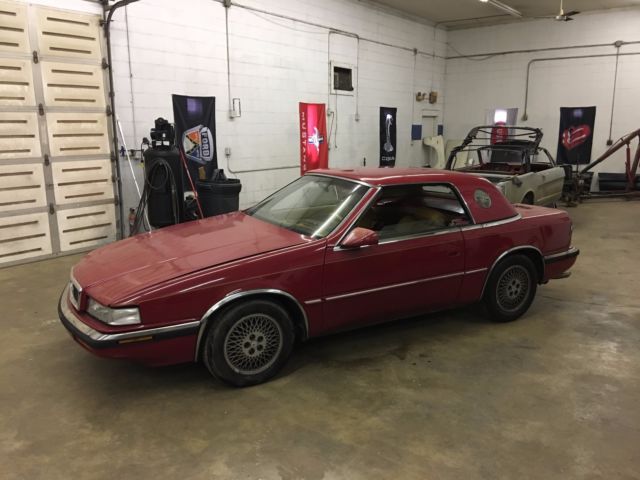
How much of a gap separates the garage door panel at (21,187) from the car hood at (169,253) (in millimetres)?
3208

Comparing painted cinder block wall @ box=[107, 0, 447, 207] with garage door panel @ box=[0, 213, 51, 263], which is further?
painted cinder block wall @ box=[107, 0, 447, 207]

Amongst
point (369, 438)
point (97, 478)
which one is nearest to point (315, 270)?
Answer: point (369, 438)

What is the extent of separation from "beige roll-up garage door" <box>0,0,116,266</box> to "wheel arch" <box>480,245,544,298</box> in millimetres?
5242

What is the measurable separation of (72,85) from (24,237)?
6.62 ft

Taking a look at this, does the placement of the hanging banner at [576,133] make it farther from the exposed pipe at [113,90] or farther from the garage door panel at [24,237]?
the garage door panel at [24,237]

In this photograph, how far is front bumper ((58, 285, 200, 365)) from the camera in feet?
9.07

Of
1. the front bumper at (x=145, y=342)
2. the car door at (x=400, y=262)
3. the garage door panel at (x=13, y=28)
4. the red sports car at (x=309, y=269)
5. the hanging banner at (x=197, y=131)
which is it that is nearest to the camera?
the front bumper at (x=145, y=342)

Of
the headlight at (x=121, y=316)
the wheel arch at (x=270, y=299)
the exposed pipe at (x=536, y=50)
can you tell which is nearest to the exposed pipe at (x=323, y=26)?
the exposed pipe at (x=536, y=50)

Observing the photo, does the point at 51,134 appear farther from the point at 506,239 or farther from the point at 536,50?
the point at 536,50

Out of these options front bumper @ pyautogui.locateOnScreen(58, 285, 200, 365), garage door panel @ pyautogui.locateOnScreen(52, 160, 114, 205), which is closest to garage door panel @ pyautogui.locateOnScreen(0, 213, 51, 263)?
garage door panel @ pyautogui.locateOnScreen(52, 160, 114, 205)

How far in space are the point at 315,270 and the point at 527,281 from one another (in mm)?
2174

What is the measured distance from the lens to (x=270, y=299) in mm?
3148

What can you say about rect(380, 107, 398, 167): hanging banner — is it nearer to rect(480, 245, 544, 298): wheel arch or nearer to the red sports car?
the red sports car

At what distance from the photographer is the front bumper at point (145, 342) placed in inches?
109
